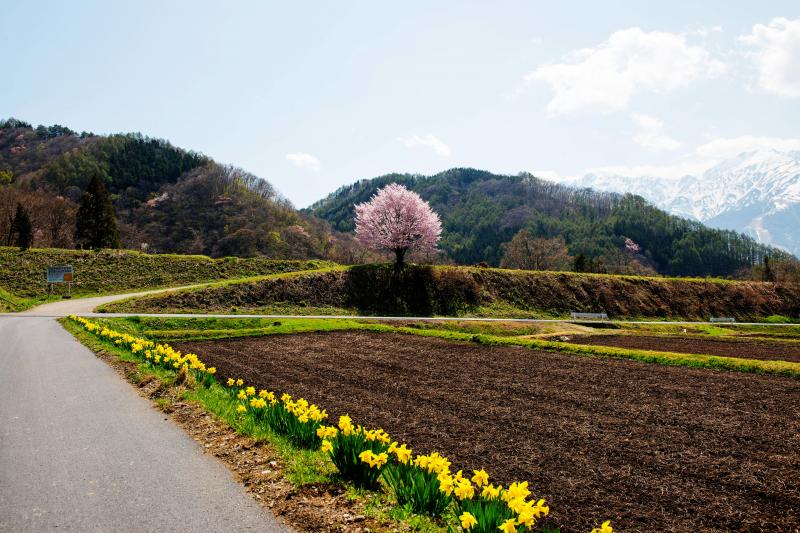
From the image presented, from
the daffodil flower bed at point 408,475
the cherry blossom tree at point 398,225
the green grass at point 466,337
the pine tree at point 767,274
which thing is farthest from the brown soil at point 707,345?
the pine tree at point 767,274

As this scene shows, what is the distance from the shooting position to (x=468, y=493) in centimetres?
497

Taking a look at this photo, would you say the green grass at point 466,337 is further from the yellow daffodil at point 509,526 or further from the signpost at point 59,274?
the signpost at point 59,274

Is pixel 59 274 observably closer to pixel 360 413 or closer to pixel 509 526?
pixel 360 413

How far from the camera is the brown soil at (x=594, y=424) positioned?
614cm

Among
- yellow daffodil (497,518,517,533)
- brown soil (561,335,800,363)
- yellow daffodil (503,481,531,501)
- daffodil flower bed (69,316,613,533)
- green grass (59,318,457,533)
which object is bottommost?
green grass (59,318,457,533)

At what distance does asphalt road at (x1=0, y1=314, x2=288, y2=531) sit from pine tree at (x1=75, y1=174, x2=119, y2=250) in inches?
2422

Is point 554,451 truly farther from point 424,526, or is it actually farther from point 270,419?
point 270,419

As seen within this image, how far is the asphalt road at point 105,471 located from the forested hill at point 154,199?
7605 cm

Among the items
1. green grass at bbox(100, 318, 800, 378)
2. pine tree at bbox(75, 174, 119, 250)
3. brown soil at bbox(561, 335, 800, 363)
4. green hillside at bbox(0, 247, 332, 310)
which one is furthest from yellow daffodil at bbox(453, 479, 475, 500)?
pine tree at bbox(75, 174, 119, 250)

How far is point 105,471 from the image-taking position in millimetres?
6652

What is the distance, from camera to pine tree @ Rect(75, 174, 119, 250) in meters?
64.0

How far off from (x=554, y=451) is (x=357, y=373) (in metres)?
8.35

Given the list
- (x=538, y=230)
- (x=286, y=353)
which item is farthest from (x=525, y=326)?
(x=538, y=230)

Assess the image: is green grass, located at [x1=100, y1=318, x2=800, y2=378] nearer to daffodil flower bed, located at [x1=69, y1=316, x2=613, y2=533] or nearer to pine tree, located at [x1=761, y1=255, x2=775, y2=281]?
daffodil flower bed, located at [x1=69, y1=316, x2=613, y2=533]
